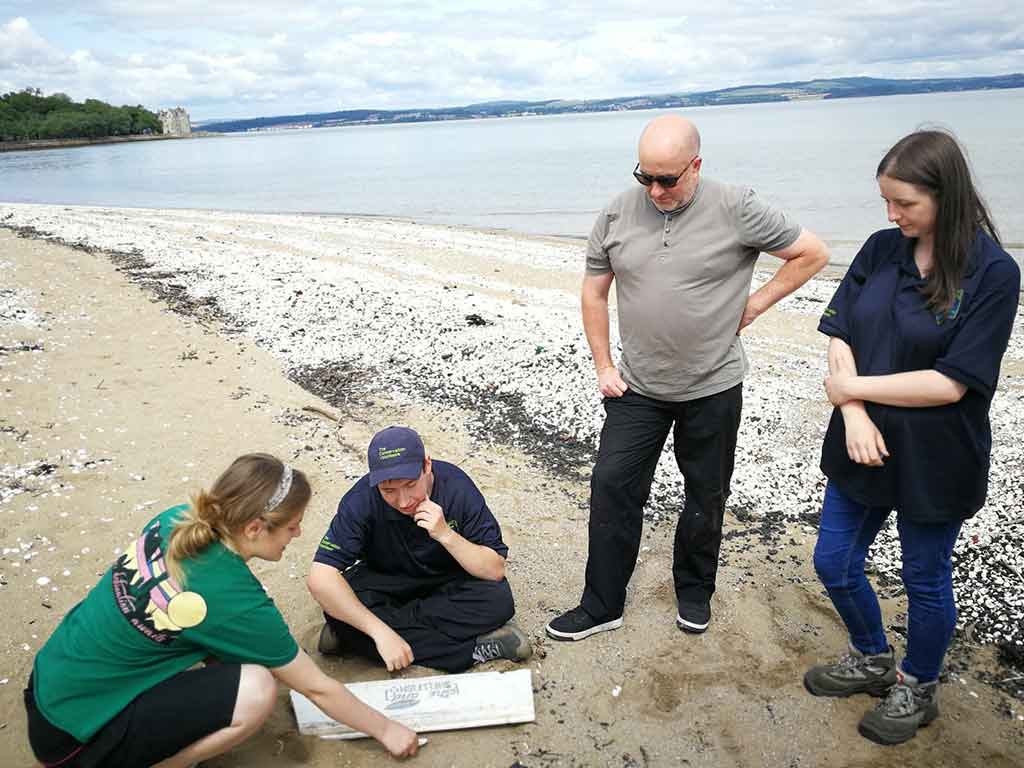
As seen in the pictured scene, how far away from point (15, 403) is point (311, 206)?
1014 inches

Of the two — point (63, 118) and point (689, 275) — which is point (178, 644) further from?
point (63, 118)

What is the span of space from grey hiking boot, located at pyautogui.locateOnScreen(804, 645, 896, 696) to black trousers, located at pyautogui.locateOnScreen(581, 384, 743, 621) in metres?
0.77

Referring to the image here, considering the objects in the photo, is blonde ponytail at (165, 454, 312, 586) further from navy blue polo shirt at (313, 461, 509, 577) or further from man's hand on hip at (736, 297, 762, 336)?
man's hand on hip at (736, 297, 762, 336)

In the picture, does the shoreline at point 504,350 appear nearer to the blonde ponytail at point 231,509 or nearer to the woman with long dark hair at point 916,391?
the woman with long dark hair at point 916,391

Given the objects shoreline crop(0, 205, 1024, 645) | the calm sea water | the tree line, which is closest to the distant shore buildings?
the tree line

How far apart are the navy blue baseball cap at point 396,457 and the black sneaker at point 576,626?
4.04ft

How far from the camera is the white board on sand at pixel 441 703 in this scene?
3.28m

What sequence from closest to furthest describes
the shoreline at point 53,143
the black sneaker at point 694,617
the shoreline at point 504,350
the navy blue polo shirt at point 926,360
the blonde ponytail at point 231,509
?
the blonde ponytail at point 231,509 → the navy blue polo shirt at point 926,360 → the black sneaker at point 694,617 → the shoreline at point 504,350 → the shoreline at point 53,143

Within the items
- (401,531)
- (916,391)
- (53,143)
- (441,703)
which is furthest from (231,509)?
(53,143)

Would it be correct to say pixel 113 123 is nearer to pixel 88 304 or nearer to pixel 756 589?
pixel 88 304

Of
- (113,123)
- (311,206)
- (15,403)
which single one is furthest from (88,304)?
(113,123)

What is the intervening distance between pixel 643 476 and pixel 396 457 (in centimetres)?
120

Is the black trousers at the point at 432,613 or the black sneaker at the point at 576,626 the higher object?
the black trousers at the point at 432,613

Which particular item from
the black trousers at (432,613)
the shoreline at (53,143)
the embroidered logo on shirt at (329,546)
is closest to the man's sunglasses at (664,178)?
the black trousers at (432,613)
